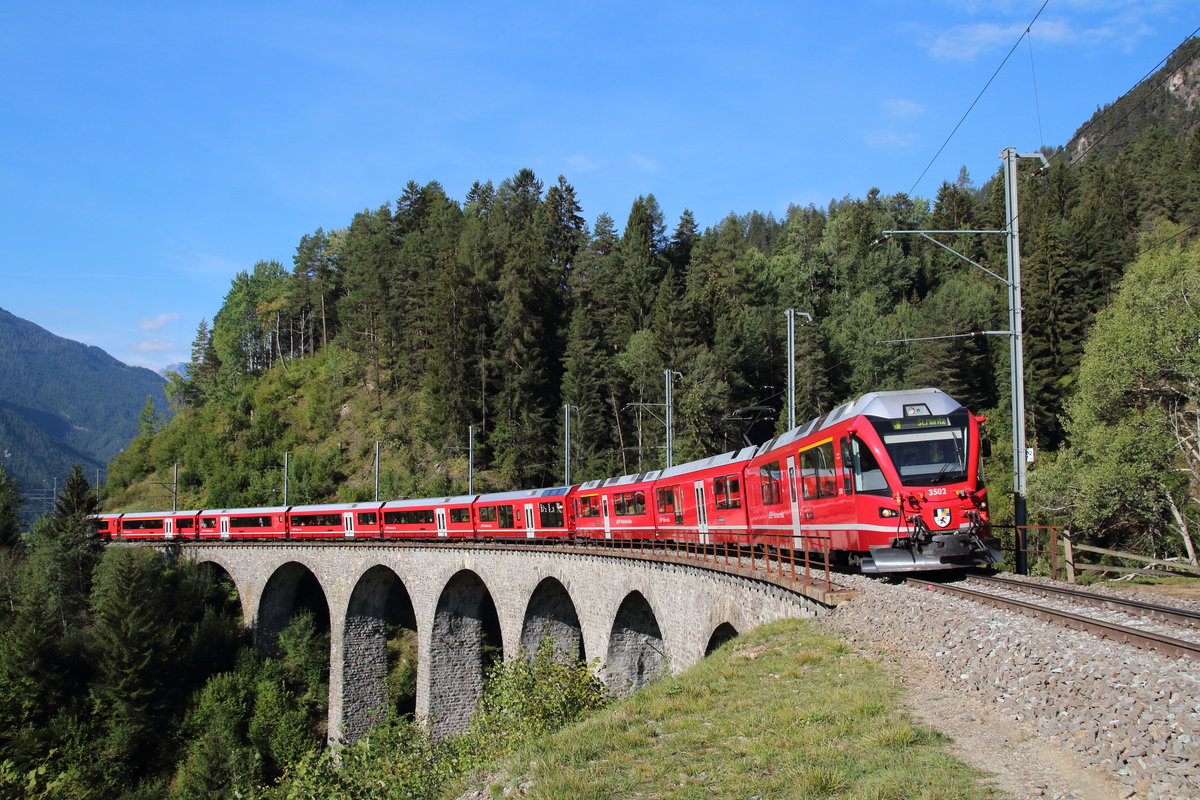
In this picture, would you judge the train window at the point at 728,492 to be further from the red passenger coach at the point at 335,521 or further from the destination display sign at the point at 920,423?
the red passenger coach at the point at 335,521

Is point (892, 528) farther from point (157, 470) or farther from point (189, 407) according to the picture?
point (189, 407)

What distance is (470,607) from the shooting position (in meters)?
40.7

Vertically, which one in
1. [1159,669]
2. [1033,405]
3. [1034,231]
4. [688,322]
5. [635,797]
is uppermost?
[1034,231]

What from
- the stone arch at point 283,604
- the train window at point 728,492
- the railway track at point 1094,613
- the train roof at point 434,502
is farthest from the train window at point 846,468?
the stone arch at point 283,604

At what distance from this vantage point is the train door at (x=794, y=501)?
17891 millimetres

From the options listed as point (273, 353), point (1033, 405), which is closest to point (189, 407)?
point (273, 353)

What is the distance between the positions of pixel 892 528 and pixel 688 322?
4822 centimetres

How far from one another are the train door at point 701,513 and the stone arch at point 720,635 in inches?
170

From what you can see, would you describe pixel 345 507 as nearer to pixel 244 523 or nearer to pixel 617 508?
pixel 244 523

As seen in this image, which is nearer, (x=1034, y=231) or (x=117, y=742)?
(x=117, y=742)

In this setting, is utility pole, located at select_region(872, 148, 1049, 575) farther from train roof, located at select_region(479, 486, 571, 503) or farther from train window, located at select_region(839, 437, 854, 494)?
train roof, located at select_region(479, 486, 571, 503)

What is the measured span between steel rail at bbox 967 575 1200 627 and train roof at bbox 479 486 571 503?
22.0m

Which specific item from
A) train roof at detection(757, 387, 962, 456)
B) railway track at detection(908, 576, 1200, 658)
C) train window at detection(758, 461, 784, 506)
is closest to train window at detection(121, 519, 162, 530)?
train window at detection(758, 461, 784, 506)

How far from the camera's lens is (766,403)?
63.2 metres
